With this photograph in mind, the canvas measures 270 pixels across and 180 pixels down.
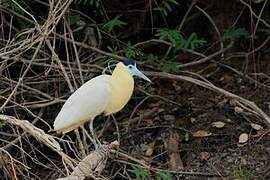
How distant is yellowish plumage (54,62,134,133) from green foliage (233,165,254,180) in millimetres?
924

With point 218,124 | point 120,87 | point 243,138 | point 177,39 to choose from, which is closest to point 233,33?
point 177,39

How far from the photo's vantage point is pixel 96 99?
249 cm

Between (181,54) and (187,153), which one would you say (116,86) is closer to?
(187,153)

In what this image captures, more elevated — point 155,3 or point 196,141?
point 155,3

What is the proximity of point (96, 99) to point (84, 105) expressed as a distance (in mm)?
53

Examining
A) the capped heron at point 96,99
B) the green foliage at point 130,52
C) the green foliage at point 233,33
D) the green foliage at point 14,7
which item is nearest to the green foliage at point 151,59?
the green foliage at point 130,52

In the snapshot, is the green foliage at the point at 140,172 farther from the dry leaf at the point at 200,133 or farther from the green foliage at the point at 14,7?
the green foliage at the point at 14,7

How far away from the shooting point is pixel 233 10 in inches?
161

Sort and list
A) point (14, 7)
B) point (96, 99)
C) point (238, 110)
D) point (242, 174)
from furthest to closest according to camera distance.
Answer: point (238, 110), point (14, 7), point (242, 174), point (96, 99)

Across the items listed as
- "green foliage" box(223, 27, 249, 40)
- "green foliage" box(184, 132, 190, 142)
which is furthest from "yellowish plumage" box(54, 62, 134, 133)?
"green foliage" box(223, 27, 249, 40)

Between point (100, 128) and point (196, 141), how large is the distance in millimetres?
563

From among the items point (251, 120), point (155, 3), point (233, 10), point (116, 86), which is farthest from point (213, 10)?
point (116, 86)

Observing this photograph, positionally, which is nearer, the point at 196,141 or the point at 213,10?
the point at 196,141

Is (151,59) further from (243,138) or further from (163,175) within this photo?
(163,175)
